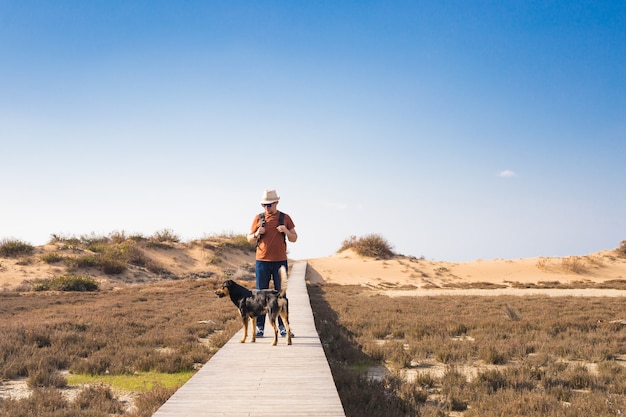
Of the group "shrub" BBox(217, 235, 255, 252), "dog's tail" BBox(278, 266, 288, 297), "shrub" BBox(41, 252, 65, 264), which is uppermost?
"shrub" BBox(217, 235, 255, 252)

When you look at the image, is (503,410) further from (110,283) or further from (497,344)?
(110,283)

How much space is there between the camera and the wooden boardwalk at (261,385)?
510 centimetres

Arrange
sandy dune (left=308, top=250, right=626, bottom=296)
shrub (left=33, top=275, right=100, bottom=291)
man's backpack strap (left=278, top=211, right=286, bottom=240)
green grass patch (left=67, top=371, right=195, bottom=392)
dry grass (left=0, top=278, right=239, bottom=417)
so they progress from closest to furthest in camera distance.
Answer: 1. dry grass (left=0, top=278, right=239, bottom=417)
2. green grass patch (left=67, top=371, right=195, bottom=392)
3. man's backpack strap (left=278, top=211, right=286, bottom=240)
4. shrub (left=33, top=275, right=100, bottom=291)
5. sandy dune (left=308, top=250, right=626, bottom=296)

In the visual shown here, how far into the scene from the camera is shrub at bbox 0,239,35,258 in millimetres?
29516

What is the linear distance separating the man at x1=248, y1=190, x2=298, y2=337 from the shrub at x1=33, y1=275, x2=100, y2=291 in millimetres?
18865

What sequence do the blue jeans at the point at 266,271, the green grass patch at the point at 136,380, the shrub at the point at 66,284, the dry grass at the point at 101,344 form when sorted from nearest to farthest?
the dry grass at the point at 101,344 < the green grass patch at the point at 136,380 < the blue jeans at the point at 266,271 < the shrub at the point at 66,284

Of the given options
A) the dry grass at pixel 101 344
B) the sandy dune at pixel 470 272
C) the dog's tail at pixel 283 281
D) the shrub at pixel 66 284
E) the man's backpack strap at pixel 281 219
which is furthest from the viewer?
the sandy dune at pixel 470 272

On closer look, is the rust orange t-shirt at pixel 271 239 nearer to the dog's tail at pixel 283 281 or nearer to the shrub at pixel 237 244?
the dog's tail at pixel 283 281

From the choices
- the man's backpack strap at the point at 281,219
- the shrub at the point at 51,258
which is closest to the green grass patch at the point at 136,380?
the man's backpack strap at the point at 281,219

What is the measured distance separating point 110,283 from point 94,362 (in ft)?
65.3

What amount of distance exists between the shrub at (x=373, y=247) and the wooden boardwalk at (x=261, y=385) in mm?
29877

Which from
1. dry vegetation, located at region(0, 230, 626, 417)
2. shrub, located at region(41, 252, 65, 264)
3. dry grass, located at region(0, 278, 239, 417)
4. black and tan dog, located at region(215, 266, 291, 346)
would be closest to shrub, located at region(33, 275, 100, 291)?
dry vegetation, located at region(0, 230, 626, 417)

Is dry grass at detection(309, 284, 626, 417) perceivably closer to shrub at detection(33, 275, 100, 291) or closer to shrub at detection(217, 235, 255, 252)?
shrub at detection(33, 275, 100, 291)

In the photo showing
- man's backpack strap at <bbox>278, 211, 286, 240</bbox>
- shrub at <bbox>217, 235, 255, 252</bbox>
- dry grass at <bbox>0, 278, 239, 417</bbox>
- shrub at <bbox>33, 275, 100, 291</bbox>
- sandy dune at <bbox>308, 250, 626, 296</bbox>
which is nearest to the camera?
dry grass at <bbox>0, 278, 239, 417</bbox>
